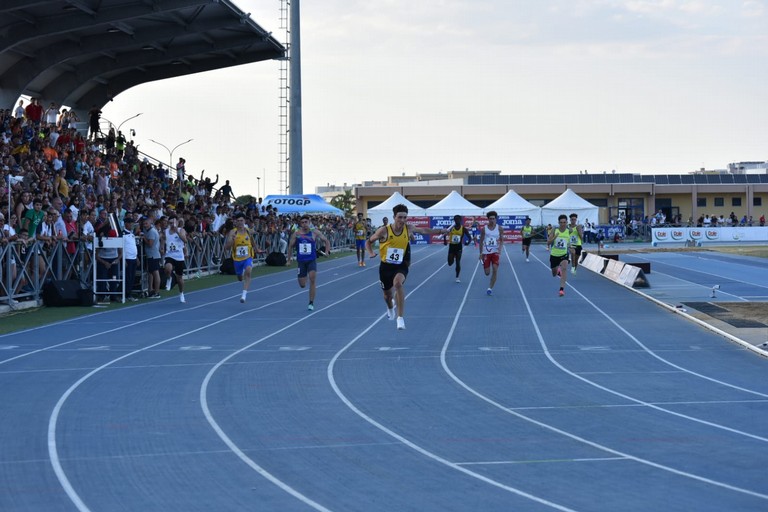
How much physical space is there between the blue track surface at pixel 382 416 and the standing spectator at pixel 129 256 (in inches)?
178

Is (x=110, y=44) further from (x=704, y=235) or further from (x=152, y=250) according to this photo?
(x=704, y=235)

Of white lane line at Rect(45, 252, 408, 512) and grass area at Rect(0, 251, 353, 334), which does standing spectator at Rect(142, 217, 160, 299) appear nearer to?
grass area at Rect(0, 251, 353, 334)

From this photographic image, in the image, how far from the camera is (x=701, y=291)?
2555 cm

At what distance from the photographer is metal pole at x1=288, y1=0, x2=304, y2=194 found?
5491 cm

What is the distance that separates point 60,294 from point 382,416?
1395 centimetres

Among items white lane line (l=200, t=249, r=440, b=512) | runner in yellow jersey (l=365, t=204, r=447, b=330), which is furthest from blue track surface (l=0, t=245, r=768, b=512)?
runner in yellow jersey (l=365, t=204, r=447, b=330)

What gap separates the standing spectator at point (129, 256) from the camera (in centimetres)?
2314

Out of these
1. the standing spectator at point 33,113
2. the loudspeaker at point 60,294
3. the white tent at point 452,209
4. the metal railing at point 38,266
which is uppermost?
the standing spectator at point 33,113

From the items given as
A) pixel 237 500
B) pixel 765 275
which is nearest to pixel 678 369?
pixel 237 500

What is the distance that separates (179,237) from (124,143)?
14368 millimetres

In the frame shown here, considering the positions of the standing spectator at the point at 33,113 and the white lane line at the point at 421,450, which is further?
the standing spectator at the point at 33,113

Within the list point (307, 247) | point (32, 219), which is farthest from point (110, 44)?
point (307, 247)

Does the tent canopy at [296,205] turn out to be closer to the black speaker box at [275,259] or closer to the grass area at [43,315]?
the black speaker box at [275,259]

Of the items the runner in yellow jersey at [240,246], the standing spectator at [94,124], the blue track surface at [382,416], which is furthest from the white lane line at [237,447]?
the standing spectator at [94,124]
